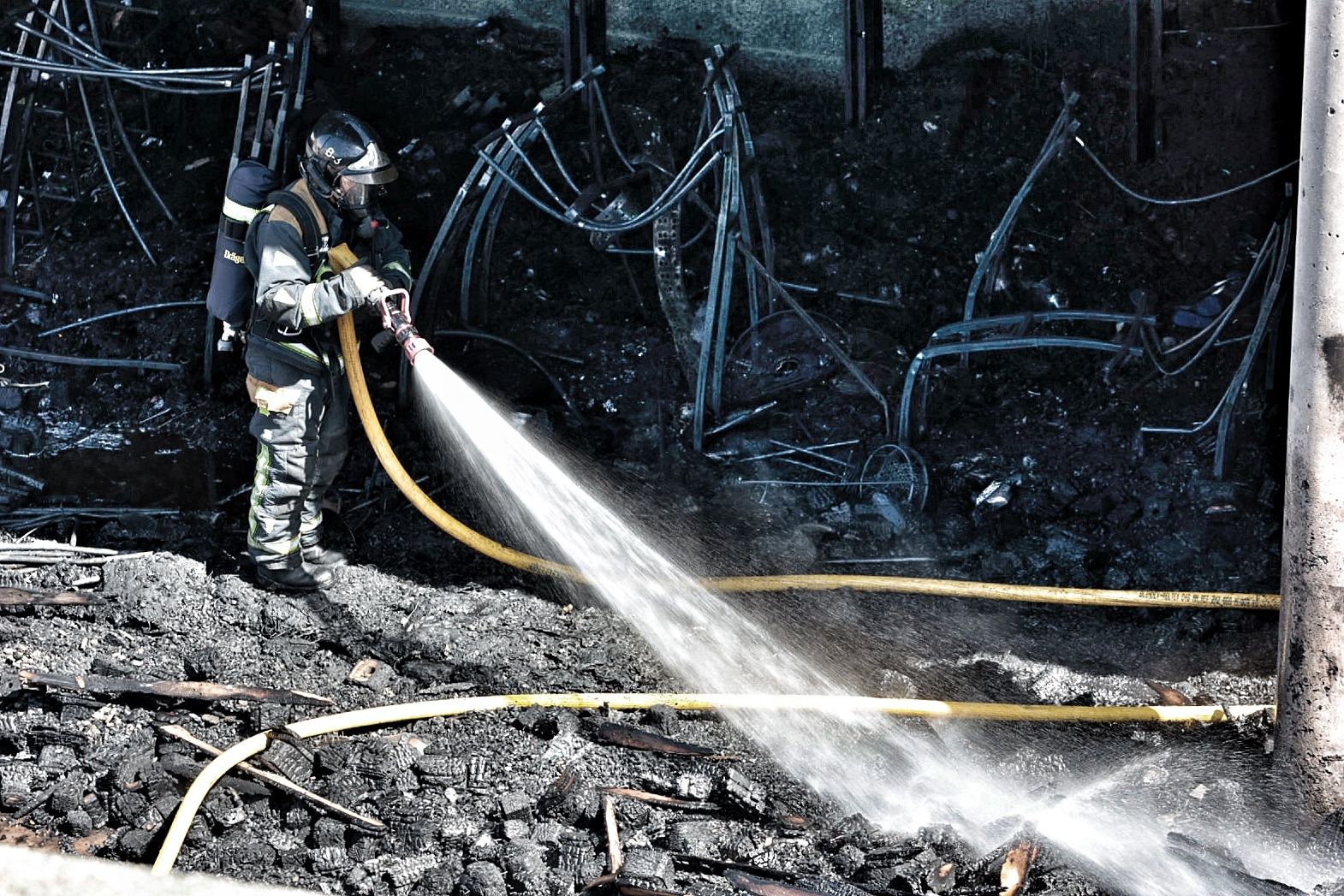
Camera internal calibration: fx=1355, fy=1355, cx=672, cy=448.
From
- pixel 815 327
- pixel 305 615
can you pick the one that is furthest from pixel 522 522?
pixel 815 327

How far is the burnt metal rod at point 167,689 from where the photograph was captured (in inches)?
210

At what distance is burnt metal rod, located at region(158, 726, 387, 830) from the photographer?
4699 mm

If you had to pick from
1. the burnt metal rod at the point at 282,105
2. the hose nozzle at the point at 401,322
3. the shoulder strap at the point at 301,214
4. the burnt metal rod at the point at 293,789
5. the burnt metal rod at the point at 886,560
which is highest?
the burnt metal rod at the point at 282,105

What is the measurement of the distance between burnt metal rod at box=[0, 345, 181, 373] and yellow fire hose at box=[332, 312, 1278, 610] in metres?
2.14

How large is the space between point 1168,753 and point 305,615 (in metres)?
3.72

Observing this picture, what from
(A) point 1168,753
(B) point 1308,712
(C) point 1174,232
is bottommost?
(A) point 1168,753

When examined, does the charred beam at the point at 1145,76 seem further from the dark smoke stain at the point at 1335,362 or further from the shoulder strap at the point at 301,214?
the shoulder strap at the point at 301,214

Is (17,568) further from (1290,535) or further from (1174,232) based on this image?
(1174,232)

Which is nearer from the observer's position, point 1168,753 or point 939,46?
point 1168,753

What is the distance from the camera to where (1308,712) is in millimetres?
4734

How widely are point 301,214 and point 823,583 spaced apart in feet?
9.12

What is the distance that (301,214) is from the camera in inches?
225

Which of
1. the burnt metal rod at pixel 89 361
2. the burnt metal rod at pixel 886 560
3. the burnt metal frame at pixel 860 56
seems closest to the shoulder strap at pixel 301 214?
the burnt metal rod at pixel 89 361

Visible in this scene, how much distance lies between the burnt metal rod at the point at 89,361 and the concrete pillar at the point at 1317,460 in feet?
19.3
